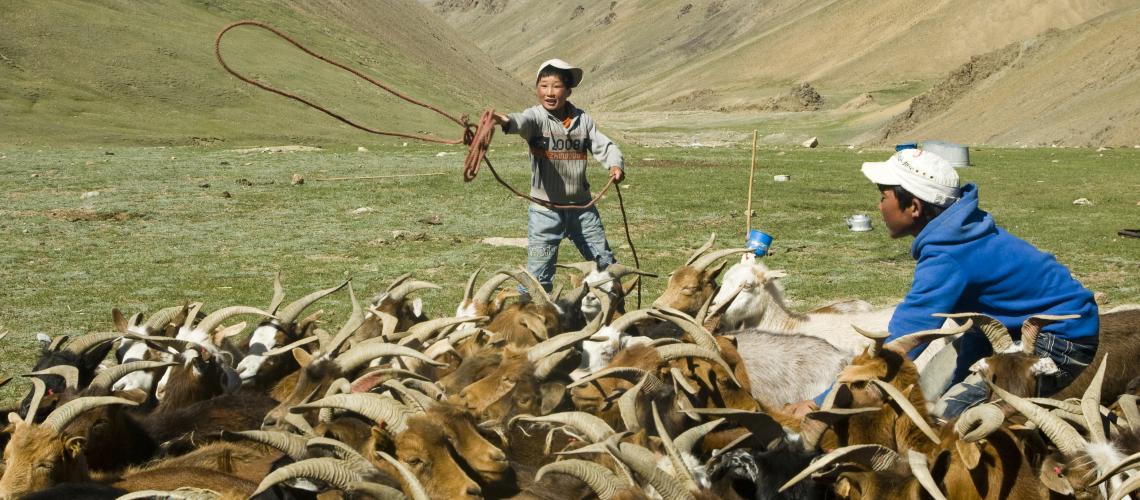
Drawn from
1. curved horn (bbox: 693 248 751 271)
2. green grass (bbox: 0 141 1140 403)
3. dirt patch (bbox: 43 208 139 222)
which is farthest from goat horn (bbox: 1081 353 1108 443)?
dirt patch (bbox: 43 208 139 222)

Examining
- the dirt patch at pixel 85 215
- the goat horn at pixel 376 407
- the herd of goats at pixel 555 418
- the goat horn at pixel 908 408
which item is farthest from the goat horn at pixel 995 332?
the dirt patch at pixel 85 215

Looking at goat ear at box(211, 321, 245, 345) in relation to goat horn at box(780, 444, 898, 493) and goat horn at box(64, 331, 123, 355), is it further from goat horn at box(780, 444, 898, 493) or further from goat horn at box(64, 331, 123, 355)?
goat horn at box(780, 444, 898, 493)

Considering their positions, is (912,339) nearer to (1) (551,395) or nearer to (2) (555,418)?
(2) (555,418)

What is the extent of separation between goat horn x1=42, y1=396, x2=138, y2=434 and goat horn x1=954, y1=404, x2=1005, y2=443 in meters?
3.75

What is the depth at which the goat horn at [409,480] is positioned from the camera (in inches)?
159

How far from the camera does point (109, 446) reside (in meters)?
5.48

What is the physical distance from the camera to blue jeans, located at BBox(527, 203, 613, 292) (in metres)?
8.55

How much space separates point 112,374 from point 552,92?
385 centimetres

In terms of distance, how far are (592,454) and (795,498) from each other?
87cm

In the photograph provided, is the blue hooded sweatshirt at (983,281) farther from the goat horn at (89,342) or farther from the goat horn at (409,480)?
the goat horn at (89,342)

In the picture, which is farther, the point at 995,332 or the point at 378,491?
the point at 995,332

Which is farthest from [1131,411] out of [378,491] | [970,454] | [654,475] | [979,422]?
[378,491]

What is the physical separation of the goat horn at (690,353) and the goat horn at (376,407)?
1.58 meters

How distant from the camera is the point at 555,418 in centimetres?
479
